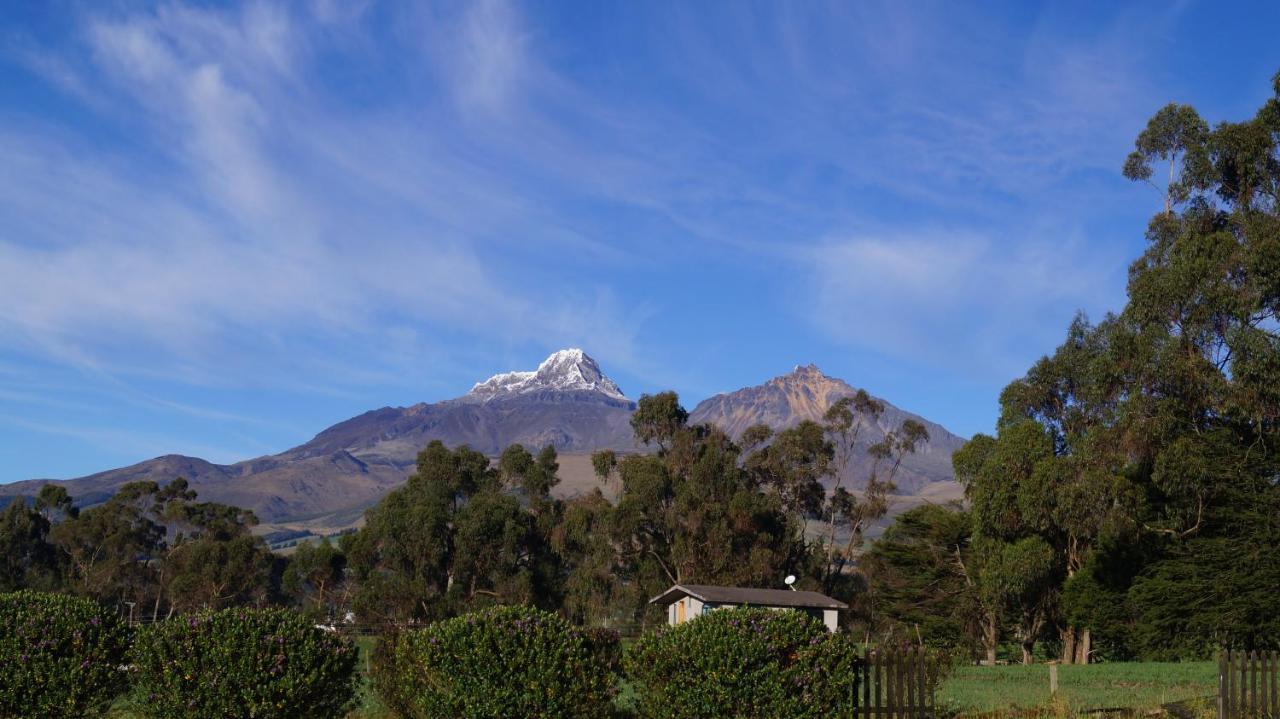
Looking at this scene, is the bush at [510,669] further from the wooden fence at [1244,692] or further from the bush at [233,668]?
the wooden fence at [1244,692]

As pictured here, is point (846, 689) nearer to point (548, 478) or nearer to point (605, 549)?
point (605, 549)

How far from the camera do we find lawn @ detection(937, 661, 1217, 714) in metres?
19.5

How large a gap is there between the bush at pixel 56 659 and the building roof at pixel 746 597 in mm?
35527

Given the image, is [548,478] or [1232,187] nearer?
[1232,187]

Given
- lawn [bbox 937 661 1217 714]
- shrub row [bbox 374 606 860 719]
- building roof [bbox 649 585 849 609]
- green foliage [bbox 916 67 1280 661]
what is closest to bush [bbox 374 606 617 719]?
shrub row [bbox 374 606 860 719]

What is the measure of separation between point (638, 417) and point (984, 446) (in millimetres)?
29132

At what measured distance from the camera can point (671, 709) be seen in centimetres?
1249

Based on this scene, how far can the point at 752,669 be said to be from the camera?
12.3 meters

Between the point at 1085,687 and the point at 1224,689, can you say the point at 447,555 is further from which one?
the point at 1224,689

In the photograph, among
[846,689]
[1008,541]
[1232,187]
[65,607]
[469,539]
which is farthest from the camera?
[469,539]

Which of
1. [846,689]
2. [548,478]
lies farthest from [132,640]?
[548,478]

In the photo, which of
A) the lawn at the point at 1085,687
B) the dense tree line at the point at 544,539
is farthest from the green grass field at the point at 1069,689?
the dense tree line at the point at 544,539

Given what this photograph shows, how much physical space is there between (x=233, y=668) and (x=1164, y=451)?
33832 mm

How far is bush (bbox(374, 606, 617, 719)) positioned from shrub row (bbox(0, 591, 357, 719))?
1.26 metres
